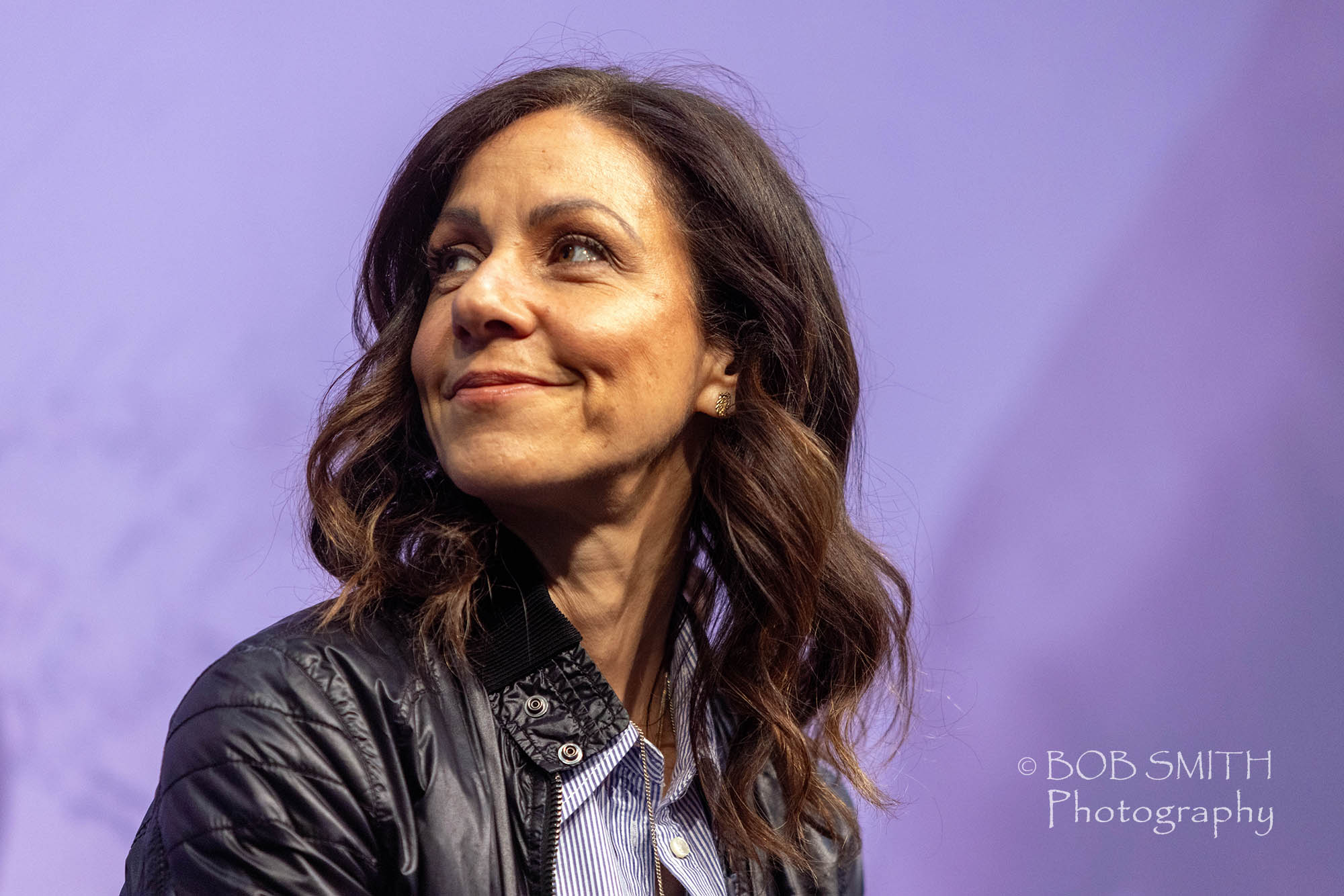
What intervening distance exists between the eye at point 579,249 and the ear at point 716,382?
0.62 feet

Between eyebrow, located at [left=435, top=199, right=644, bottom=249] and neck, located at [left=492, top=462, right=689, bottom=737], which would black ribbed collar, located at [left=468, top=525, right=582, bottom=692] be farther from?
eyebrow, located at [left=435, top=199, right=644, bottom=249]

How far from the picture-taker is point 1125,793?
224 cm

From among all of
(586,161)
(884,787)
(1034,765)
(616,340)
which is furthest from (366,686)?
(1034,765)

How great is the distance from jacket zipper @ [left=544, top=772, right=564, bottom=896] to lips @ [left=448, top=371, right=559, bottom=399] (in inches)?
16.2

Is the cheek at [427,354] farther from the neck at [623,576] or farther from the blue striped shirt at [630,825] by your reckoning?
the blue striped shirt at [630,825]

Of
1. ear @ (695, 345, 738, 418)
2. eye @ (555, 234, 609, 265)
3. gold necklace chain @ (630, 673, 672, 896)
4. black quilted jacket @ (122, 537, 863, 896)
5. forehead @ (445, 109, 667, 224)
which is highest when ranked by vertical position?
forehead @ (445, 109, 667, 224)

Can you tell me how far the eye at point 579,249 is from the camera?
1.45 meters

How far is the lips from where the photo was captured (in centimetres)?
138

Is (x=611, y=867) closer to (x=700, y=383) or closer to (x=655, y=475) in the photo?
(x=655, y=475)

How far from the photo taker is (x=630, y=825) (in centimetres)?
142

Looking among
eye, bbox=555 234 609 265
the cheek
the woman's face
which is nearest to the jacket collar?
the woman's face

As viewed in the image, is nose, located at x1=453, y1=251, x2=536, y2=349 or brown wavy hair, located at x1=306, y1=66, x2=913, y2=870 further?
brown wavy hair, located at x1=306, y1=66, x2=913, y2=870

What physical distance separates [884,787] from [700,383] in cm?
65

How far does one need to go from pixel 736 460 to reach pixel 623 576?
20 centimetres
